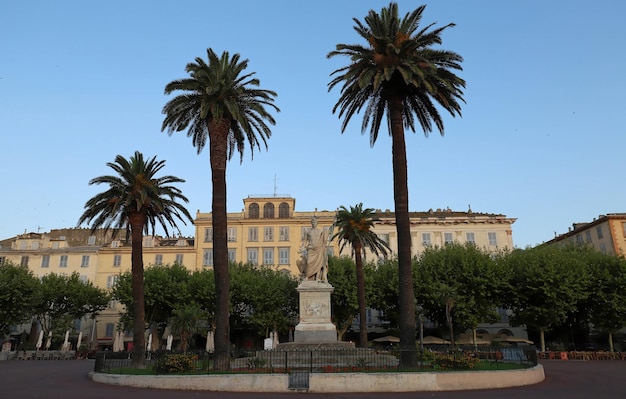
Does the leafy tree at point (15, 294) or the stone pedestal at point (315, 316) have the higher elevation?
the leafy tree at point (15, 294)

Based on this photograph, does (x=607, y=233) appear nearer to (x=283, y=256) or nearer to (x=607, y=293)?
(x=607, y=293)

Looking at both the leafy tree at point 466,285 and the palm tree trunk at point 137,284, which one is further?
the leafy tree at point 466,285

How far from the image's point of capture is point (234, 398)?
14.6 meters

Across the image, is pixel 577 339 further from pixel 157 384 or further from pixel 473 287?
pixel 157 384

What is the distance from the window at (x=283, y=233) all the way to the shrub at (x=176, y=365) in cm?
4263

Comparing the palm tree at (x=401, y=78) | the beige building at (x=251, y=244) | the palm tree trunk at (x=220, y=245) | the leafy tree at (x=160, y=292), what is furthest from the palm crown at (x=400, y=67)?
the beige building at (x=251, y=244)

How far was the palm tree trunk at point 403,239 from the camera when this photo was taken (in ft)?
65.2

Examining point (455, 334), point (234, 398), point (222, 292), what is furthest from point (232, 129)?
point (455, 334)

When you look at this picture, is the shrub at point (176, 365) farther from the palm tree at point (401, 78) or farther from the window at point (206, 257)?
the window at point (206, 257)

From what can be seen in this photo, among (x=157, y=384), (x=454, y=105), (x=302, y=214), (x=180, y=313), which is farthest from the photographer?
(x=302, y=214)

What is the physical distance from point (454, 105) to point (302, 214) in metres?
40.0

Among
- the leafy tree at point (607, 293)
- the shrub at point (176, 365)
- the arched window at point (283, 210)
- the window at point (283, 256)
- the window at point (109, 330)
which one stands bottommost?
the shrub at point (176, 365)

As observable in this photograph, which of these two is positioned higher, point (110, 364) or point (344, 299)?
point (344, 299)

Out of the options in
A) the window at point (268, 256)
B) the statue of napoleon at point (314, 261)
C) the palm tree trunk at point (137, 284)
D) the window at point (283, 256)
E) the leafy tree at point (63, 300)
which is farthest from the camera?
the window at point (268, 256)
